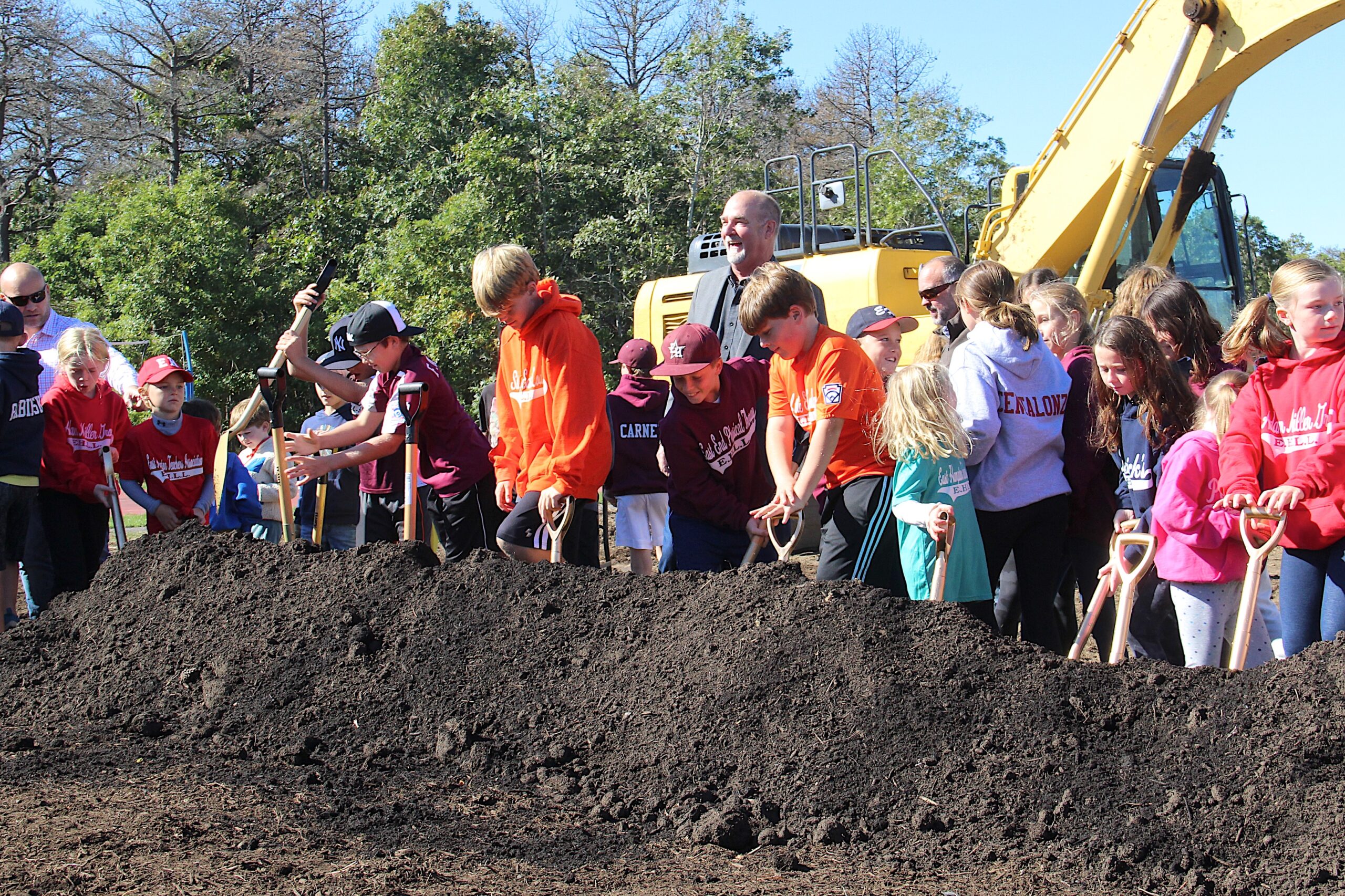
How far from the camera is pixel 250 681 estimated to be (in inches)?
170

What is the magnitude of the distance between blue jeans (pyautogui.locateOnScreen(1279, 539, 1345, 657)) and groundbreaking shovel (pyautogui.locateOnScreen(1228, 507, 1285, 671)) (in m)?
0.26

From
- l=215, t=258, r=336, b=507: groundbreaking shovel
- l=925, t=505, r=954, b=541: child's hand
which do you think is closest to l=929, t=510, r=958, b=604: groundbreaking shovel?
l=925, t=505, r=954, b=541: child's hand

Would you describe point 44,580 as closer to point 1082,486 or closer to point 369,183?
point 1082,486

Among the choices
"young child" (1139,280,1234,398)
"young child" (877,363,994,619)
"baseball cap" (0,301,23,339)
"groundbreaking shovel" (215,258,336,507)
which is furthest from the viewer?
"baseball cap" (0,301,23,339)

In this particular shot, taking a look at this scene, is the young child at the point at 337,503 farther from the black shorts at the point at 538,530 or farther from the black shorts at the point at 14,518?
the black shorts at the point at 538,530

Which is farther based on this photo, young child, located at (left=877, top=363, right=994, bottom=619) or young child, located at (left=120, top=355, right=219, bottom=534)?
young child, located at (left=120, top=355, right=219, bottom=534)

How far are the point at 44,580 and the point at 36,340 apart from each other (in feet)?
5.44

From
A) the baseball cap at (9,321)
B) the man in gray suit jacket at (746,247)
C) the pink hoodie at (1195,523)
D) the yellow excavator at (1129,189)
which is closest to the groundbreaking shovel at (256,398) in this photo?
the baseball cap at (9,321)

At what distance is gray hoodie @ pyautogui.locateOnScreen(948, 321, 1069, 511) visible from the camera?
4457 millimetres

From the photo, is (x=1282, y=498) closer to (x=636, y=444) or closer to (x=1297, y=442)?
(x=1297, y=442)

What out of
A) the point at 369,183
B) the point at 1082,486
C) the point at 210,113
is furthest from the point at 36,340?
the point at 210,113

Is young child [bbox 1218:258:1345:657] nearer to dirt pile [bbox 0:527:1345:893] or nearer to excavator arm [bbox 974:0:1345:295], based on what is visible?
dirt pile [bbox 0:527:1345:893]

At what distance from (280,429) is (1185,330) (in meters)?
4.00

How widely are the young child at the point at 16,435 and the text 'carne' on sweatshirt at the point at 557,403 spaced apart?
2618 mm
